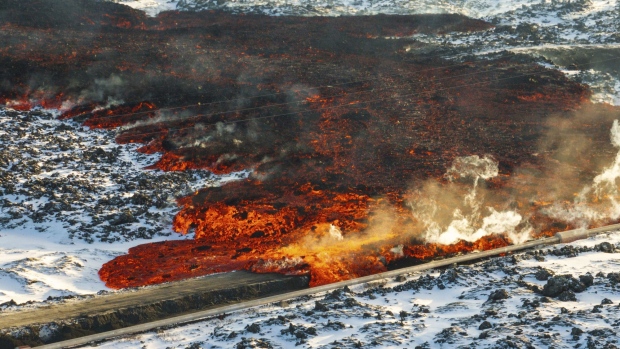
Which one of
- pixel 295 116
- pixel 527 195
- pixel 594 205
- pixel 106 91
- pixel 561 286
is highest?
pixel 106 91

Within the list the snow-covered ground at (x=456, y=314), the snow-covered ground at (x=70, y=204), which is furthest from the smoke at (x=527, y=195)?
A: the snow-covered ground at (x=70, y=204)

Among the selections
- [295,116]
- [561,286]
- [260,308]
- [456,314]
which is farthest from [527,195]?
[295,116]

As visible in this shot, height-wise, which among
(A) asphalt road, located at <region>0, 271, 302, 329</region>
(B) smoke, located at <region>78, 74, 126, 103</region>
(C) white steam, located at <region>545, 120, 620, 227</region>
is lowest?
(A) asphalt road, located at <region>0, 271, 302, 329</region>

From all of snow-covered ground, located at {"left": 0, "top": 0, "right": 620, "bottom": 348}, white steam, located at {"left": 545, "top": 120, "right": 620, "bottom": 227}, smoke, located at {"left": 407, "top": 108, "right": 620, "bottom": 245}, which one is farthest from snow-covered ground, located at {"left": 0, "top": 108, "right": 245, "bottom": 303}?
white steam, located at {"left": 545, "top": 120, "right": 620, "bottom": 227}

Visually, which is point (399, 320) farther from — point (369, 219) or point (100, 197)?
point (100, 197)

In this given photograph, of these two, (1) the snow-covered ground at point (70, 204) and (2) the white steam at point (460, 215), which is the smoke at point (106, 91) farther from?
(2) the white steam at point (460, 215)

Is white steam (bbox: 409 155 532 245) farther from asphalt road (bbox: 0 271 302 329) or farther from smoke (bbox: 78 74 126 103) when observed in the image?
smoke (bbox: 78 74 126 103)

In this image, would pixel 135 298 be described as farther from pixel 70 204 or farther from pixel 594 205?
pixel 594 205
